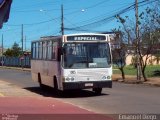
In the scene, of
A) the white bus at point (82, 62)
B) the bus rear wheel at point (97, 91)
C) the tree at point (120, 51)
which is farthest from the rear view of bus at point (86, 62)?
the tree at point (120, 51)

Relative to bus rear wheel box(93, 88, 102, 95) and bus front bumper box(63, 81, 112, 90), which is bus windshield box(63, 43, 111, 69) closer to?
bus front bumper box(63, 81, 112, 90)

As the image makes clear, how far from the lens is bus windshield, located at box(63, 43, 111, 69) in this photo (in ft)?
72.0

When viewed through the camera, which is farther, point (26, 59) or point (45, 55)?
point (26, 59)

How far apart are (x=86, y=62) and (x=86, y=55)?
13.2 inches

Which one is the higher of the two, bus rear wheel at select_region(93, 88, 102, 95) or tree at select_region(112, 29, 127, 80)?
tree at select_region(112, 29, 127, 80)

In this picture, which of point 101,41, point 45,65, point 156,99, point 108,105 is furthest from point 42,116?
point 45,65

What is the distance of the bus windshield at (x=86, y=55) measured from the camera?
72.0 feet

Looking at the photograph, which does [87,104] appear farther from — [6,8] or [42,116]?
[6,8]

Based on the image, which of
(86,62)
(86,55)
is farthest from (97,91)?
(86,55)

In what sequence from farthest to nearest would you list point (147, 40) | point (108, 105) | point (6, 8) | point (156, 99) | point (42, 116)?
point (147, 40) → point (156, 99) → point (108, 105) → point (42, 116) → point (6, 8)

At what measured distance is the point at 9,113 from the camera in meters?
13.3

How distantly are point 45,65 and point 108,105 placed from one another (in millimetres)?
8434

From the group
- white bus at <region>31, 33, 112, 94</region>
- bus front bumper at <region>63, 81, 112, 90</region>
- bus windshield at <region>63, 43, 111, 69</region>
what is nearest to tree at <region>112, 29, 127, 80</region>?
white bus at <region>31, 33, 112, 94</region>

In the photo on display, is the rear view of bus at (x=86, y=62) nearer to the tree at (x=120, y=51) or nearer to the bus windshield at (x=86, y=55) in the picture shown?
the bus windshield at (x=86, y=55)
